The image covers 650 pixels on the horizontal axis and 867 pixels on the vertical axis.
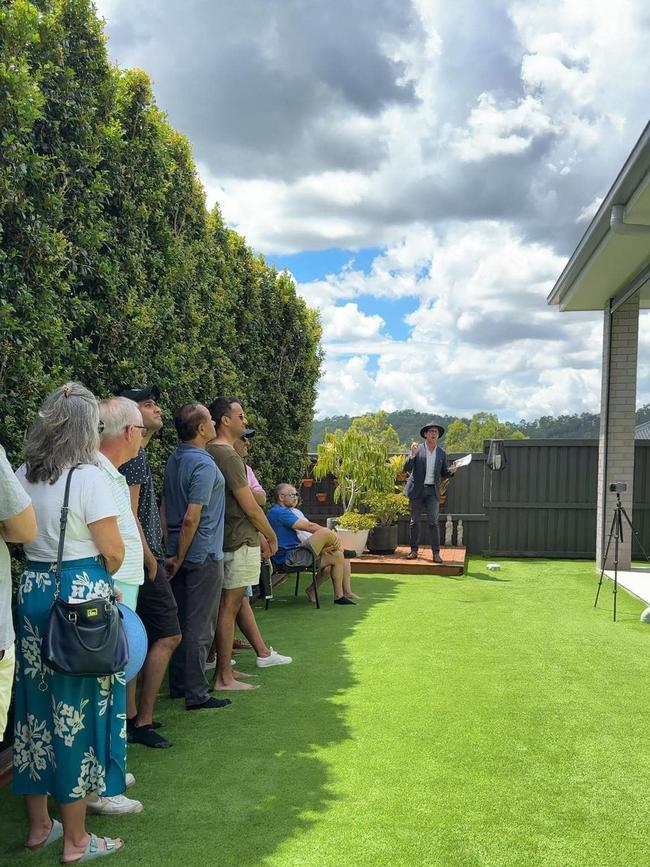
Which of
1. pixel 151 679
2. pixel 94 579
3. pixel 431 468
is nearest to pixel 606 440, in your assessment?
pixel 431 468

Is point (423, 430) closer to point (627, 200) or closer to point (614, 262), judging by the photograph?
point (614, 262)

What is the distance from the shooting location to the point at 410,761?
325cm

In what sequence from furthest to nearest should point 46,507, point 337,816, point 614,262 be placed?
1. point 614,262
2. point 337,816
3. point 46,507

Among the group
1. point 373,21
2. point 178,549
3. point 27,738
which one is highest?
point 373,21

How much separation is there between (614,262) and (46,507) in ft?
23.1

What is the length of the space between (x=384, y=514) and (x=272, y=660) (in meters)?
5.52

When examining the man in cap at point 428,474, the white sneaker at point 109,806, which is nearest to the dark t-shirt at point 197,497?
the white sneaker at point 109,806

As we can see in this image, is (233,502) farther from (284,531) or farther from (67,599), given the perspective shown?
(284,531)

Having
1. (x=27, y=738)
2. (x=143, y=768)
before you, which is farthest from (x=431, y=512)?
(x=27, y=738)

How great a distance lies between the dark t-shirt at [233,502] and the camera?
4312 millimetres

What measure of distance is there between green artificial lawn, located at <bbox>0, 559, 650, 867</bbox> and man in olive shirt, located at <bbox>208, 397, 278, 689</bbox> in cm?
34

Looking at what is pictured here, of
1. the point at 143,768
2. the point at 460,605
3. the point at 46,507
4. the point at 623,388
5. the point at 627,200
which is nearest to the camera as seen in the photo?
the point at 46,507

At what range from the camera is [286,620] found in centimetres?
636

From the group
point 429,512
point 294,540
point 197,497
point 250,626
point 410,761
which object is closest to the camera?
point 410,761
